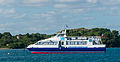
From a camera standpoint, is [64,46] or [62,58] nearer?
[62,58]

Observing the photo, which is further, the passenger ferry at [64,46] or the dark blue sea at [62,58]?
the passenger ferry at [64,46]

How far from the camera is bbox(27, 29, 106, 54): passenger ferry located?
122 m

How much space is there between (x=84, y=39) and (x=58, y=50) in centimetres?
1109

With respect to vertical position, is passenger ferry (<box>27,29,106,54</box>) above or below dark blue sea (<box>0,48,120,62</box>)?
above

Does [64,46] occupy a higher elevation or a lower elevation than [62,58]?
higher

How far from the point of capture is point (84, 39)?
419 feet

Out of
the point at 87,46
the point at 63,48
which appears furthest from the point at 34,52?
the point at 87,46

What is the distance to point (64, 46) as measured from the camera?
124 metres

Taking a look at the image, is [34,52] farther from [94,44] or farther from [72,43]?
[94,44]

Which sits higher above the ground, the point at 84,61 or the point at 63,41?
the point at 63,41

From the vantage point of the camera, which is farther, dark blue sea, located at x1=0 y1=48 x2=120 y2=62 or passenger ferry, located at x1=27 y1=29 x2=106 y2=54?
passenger ferry, located at x1=27 y1=29 x2=106 y2=54

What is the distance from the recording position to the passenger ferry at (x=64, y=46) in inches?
4798

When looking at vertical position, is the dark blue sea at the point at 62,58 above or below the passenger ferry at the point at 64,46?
below

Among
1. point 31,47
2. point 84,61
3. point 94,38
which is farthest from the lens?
point 94,38
